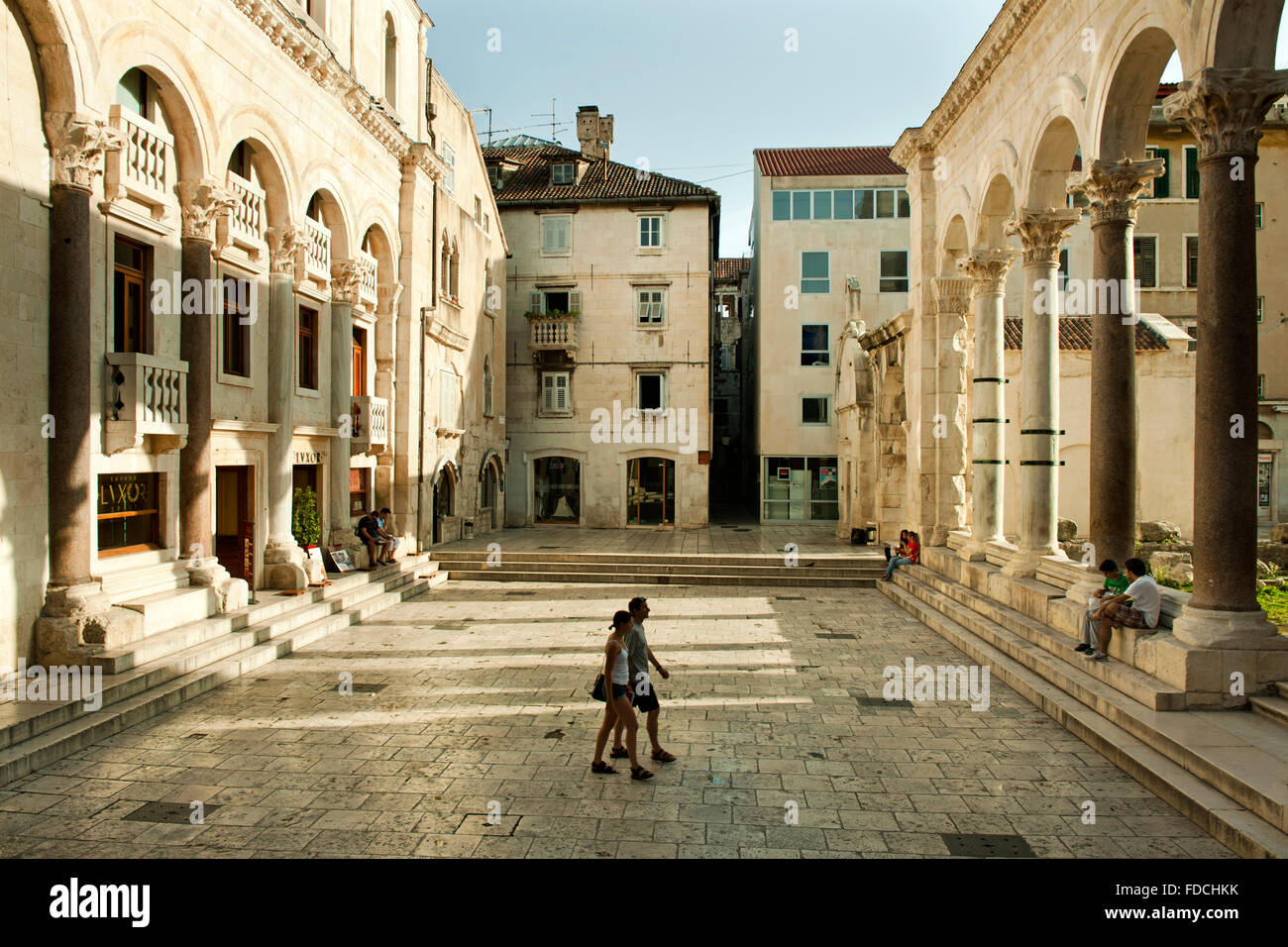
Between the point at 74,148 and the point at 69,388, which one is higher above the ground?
the point at 74,148

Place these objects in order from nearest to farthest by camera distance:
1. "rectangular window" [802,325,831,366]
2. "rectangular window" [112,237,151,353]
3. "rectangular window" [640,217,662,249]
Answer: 1. "rectangular window" [112,237,151,353]
2. "rectangular window" [640,217,662,249]
3. "rectangular window" [802,325,831,366]

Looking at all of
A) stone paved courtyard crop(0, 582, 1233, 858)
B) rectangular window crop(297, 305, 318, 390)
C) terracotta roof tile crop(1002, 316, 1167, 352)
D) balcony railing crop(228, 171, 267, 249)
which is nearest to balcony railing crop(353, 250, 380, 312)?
rectangular window crop(297, 305, 318, 390)

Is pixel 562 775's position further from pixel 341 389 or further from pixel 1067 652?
pixel 341 389

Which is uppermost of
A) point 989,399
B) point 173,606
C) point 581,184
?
point 581,184

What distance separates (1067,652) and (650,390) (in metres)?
22.4

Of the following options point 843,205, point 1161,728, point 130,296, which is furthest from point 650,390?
point 1161,728

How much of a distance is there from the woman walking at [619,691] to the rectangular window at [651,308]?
2479cm

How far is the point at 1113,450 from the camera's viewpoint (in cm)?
1079

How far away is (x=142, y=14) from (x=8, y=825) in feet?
33.4

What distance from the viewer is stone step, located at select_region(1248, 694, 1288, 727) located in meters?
7.64

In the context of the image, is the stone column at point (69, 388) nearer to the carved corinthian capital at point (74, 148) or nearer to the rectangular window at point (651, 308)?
the carved corinthian capital at point (74, 148)

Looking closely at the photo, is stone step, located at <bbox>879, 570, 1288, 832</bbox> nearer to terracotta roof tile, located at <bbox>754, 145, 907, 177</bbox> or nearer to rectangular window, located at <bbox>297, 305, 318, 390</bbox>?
rectangular window, located at <bbox>297, 305, 318, 390</bbox>

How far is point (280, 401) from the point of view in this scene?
612 inches

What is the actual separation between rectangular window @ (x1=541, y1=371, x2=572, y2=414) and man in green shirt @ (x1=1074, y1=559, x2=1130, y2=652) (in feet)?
76.6
